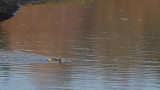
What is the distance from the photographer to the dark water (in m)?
15.8

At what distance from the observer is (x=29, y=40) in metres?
27.8

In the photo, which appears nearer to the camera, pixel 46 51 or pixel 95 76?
pixel 95 76

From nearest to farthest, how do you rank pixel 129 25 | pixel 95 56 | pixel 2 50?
pixel 95 56 < pixel 2 50 < pixel 129 25

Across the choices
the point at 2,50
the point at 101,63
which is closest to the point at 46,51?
the point at 2,50

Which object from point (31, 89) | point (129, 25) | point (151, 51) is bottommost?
point (129, 25)

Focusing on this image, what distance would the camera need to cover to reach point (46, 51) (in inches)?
901

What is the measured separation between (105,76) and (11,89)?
12.6ft

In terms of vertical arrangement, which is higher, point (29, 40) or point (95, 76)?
point (95, 76)

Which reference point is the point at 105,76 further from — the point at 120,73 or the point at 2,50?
the point at 2,50

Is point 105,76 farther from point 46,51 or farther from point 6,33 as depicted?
point 6,33

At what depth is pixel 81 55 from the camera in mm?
21781

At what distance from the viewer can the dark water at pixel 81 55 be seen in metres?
15.8

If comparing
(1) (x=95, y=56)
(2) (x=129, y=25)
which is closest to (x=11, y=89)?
(1) (x=95, y=56)

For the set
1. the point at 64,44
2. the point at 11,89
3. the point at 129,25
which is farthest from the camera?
the point at 129,25
